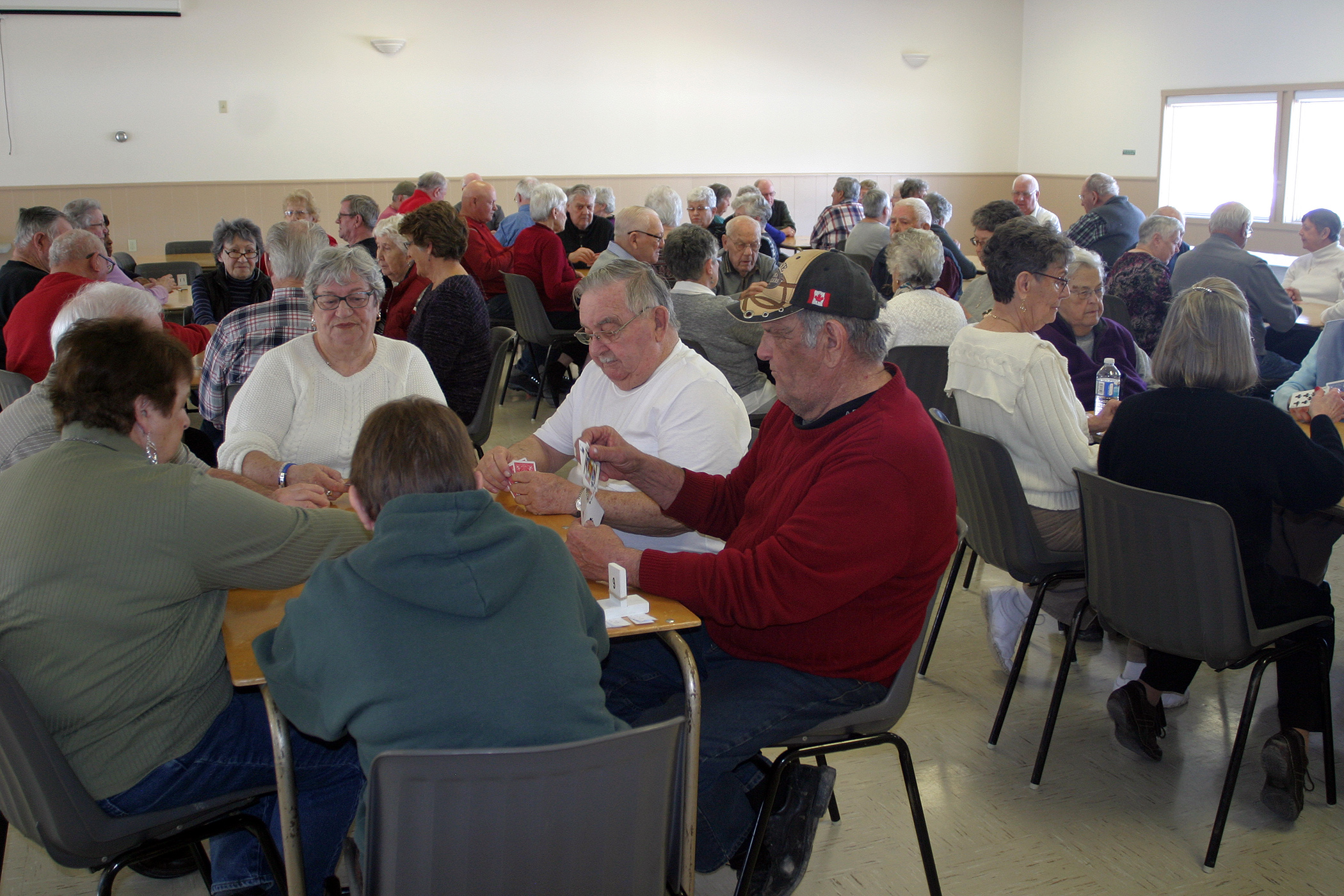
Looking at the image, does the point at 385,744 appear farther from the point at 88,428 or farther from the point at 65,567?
the point at 88,428

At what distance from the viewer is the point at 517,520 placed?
1372mm

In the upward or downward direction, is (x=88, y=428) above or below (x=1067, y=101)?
below

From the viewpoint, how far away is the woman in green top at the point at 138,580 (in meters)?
1.54

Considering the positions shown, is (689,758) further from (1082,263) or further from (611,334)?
(1082,263)

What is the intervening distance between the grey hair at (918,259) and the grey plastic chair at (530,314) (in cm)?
249

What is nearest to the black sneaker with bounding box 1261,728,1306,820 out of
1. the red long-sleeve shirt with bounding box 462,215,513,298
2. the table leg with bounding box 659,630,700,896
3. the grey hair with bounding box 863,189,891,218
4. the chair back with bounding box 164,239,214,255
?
the table leg with bounding box 659,630,700,896

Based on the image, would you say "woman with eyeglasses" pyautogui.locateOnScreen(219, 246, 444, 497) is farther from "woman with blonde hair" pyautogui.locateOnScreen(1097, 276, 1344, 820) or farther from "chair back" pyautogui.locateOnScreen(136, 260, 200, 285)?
"chair back" pyautogui.locateOnScreen(136, 260, 200, 285)

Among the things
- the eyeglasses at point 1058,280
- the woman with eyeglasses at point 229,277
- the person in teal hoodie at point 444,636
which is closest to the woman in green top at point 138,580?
the person in teal hoodie at point 444,636

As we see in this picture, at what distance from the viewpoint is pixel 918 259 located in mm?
4191

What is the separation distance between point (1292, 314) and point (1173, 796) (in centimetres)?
392

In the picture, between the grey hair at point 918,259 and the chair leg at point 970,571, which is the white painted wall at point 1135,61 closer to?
the grey hair at point 918,259

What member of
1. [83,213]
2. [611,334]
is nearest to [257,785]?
[611,334]

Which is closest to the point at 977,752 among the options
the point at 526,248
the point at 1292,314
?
the point at 1292,314

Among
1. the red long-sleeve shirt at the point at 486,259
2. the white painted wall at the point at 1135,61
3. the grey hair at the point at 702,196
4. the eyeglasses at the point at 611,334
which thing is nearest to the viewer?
the eyeglasses at the point at 611,334
